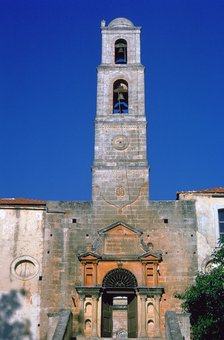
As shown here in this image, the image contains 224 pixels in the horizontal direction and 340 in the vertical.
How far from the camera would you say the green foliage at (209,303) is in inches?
770

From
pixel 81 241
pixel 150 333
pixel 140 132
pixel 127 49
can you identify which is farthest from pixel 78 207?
pixel 127 49

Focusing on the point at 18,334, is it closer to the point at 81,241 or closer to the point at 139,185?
the point at 81,241

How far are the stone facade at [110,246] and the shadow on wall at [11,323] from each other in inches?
12.0

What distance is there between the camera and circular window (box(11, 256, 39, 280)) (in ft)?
76.6

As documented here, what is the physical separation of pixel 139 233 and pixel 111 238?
1267 mm

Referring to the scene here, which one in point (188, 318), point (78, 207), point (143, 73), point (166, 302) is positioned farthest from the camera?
point (143, 73)

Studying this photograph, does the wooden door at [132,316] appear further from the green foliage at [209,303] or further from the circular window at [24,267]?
the circular window at [24,267]

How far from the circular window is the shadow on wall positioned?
1.05 metres

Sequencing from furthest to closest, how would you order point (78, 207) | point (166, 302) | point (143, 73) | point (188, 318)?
1. point (143, 73)
2. point (78, 207)
3. point (166, 302)
4. point (188, 318)

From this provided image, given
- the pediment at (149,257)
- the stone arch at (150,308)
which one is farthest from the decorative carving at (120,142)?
the stone arch at (150,308)

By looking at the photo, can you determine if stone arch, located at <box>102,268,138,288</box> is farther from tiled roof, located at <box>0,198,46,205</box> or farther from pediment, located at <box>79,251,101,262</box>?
tiled roof, located at <box>0,198,46,205</box>

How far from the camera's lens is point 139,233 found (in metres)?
23.9

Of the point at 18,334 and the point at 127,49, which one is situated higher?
the point at 127,49

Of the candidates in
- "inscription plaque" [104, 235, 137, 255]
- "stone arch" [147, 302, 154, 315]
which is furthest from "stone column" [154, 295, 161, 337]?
"inscription plaque" [104, 235, 137, 255]
